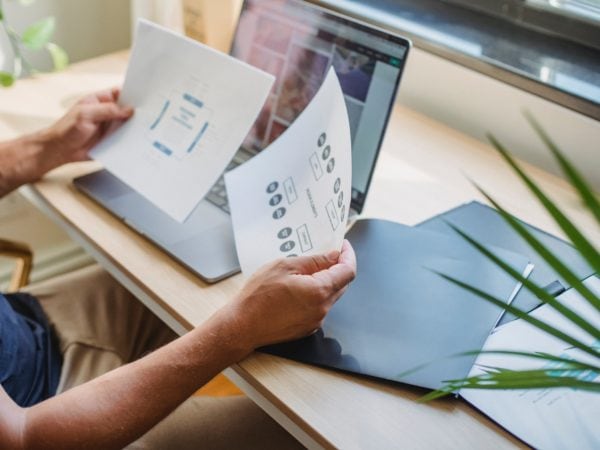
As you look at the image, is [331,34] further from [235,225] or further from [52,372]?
[52,372]

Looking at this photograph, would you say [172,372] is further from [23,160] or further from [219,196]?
[23,160]

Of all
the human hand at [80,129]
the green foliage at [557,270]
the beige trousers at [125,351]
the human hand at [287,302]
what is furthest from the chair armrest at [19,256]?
the green foliage at [557,270]

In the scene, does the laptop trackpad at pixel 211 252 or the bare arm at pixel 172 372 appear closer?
the bare arm at pixel 172 372

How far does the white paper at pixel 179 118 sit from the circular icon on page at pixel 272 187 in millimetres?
80

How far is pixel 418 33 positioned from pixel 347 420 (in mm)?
916

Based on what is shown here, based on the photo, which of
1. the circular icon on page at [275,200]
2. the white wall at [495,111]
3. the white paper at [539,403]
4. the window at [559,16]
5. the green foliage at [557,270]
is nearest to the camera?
the green foliage at [557,270]

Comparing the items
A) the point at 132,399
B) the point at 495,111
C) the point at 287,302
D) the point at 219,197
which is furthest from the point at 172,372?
the point at 495,111

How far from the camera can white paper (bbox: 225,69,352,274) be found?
889mm

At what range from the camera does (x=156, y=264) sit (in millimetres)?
1027

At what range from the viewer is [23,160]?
1188 millimetres

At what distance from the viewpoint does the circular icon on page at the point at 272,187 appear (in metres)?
1.00

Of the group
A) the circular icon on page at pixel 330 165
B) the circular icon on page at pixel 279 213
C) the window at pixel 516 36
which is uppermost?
the window at pixel 516 36

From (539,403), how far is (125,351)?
2.21ft

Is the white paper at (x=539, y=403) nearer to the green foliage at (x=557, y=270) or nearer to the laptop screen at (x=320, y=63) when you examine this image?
the green foliage at (x=557, y=270)
